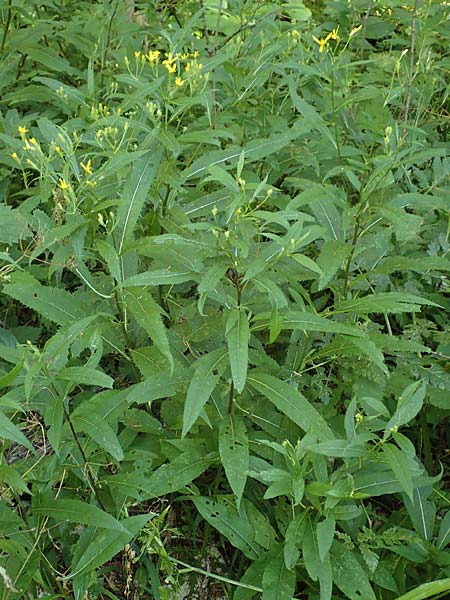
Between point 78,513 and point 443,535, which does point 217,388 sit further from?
point 443,535

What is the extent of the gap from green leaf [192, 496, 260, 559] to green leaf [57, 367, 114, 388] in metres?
0.58

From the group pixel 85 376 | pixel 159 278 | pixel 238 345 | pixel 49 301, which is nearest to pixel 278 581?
pixel 238 345

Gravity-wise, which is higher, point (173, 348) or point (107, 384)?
point (107, 384)

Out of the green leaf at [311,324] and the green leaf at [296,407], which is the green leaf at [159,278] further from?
the green leaf at [296,407]

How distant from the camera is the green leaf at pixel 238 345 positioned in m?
1.86

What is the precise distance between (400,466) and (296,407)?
335mm

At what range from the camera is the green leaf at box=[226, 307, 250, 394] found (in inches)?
73.1

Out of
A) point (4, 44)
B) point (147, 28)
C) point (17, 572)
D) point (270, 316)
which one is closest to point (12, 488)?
point (17, 572)

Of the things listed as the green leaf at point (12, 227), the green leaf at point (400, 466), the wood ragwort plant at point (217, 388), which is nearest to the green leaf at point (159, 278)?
the wood ragwort plant at point (217, 388)

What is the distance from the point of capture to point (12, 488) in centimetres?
203

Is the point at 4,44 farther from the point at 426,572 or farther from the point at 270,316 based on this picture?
the point at 426,572

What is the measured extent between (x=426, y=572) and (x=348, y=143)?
6.89 ft

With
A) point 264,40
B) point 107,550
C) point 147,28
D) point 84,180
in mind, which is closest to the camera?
point 107,550

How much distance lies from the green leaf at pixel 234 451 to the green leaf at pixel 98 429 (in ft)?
1.04
